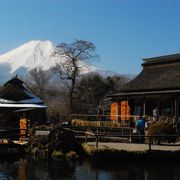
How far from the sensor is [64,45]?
76.9 metres

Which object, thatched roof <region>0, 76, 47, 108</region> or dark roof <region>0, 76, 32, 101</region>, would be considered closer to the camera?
thatched roof <region>0, 76, 47, 108</region>

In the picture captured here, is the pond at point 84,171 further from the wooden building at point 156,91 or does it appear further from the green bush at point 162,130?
the wooden building at point 156,91

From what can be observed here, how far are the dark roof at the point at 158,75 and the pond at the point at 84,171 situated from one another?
748 inches

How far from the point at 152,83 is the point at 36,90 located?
54.6 meters

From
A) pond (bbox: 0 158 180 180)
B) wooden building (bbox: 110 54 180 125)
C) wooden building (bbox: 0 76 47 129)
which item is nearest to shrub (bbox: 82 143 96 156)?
pond (bbox: 0 158 180 180)

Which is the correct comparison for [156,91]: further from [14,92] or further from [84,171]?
[84,171]

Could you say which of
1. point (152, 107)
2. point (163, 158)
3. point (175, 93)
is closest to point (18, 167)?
point (163, 158)

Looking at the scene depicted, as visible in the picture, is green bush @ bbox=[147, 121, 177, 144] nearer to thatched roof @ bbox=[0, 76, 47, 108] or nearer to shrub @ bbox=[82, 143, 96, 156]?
shrub @ bbox=[82, 143, 96, 156]

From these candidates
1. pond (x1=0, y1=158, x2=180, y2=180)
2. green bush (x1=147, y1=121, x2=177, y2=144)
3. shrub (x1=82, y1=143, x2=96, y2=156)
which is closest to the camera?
pond (x1=0, y1=158, x2=180, y2=180)

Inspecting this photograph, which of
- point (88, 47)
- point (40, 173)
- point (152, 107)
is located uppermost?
point (88, 47)

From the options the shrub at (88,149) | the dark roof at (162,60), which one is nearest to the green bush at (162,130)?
the shrub at (88,149)

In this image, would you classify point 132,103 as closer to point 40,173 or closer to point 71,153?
point 71,153

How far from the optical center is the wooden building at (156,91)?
1768 inches

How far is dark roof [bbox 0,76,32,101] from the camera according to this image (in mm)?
54062
